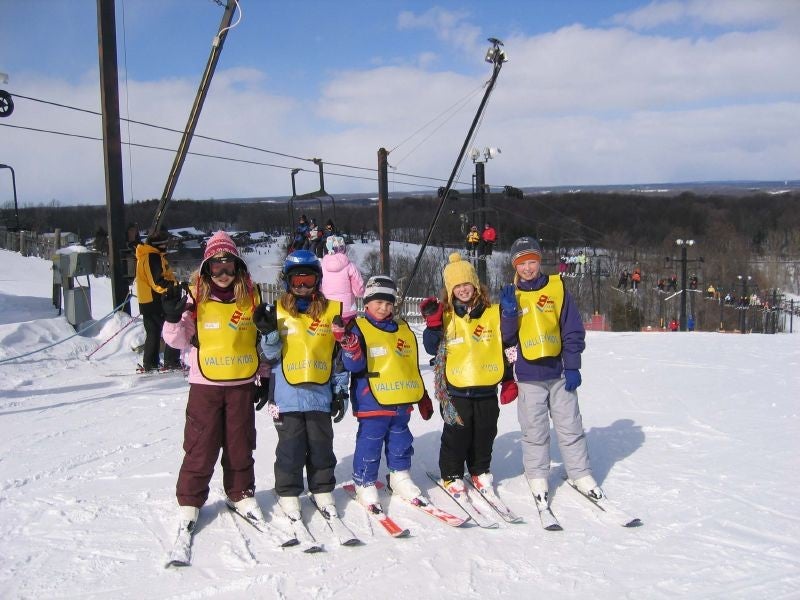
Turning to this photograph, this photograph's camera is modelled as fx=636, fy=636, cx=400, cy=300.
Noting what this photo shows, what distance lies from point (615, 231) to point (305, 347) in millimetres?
88930

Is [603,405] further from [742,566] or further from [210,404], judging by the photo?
[210,404]

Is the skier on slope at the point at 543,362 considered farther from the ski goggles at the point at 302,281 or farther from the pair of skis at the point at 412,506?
the ski goggles at the point at 302,281

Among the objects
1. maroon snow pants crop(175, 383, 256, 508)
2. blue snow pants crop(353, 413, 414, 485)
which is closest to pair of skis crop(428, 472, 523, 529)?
blue snow pants crop(353, 413, 414, 485)

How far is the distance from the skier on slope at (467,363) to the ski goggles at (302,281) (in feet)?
2.41

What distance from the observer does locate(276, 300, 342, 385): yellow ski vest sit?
354 cm

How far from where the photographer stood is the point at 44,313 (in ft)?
33.9

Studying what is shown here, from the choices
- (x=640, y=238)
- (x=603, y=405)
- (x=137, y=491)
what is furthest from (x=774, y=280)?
(x=137, y=491)

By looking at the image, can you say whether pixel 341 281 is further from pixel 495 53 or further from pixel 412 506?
pixel 495 53

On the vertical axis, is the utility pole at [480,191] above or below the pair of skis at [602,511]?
above

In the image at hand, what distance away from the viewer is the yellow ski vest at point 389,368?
3.75 m

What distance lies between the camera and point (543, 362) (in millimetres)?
3996

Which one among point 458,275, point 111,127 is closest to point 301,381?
point 458,275

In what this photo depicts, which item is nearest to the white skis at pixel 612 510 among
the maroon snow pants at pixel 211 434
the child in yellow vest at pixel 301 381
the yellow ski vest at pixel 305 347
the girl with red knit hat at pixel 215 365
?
the child in yellow vest at pixel 301 381

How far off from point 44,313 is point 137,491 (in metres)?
7.52
